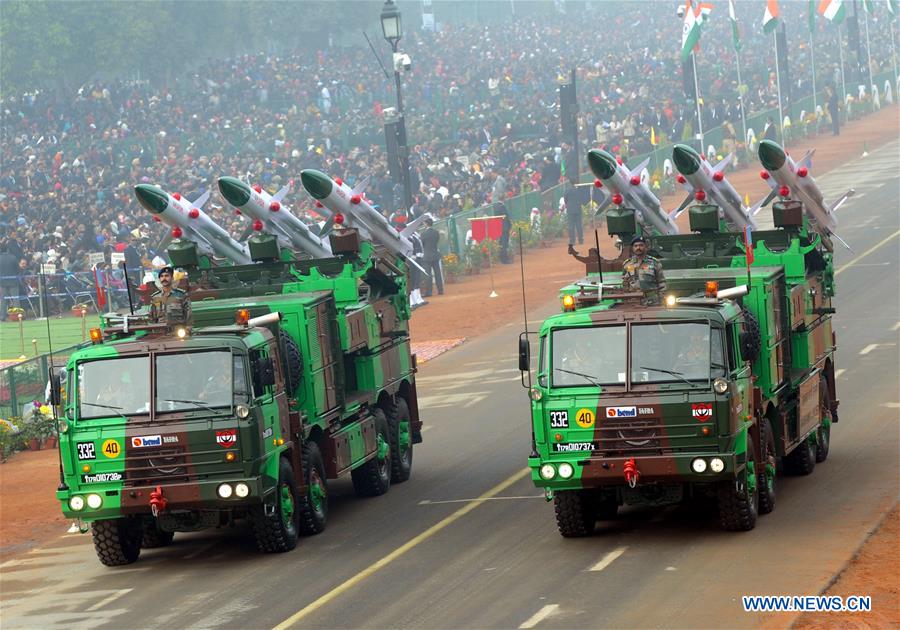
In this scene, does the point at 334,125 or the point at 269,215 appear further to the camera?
the point at 334,125

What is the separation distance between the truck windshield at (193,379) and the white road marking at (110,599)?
197 centimetres

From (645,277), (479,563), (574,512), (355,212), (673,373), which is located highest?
(355,212)

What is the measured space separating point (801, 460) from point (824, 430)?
4.21ft

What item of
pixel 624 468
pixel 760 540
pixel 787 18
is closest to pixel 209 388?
pixel 624 468

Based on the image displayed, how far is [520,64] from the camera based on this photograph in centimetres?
7938

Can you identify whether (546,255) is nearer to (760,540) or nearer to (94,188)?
(94,188)

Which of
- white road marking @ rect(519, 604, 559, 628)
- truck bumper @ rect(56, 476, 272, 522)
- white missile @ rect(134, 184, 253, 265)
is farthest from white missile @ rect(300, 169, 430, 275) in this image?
white road marking @ rect(519, 604, 559, 628)

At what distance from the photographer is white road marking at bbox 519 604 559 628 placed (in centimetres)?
1552

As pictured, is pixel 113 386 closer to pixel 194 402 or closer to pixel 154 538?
pixel 194 402

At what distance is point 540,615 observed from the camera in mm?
15812

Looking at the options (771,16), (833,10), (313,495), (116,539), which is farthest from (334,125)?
(116,539)

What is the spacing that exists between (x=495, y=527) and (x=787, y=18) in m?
88.7

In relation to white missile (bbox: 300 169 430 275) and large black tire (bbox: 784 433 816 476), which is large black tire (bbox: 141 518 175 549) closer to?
white missile (bbox: 300 169 430 275)

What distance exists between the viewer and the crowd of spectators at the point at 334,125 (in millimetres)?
51094
